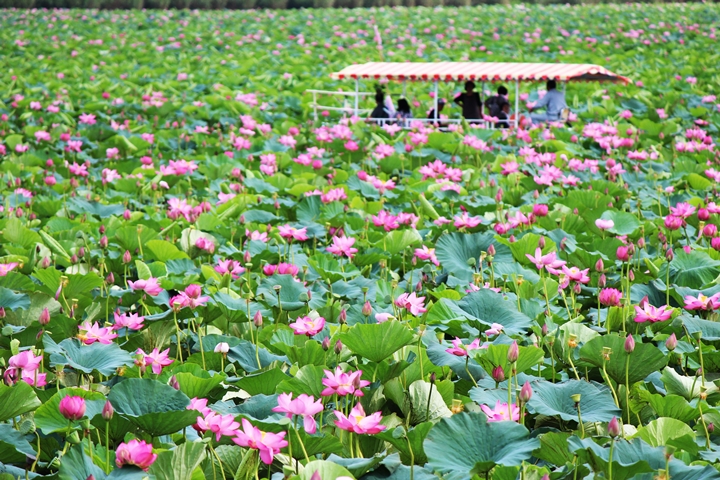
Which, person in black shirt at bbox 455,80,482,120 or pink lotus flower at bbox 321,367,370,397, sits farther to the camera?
person in black shirt at bbox 455,80,482,120

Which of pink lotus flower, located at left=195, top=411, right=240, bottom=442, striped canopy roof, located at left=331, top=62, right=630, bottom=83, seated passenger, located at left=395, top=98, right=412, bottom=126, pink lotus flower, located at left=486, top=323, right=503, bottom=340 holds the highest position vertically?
pink lotus flower, located at left=195, top=411, right=240, bottom=442

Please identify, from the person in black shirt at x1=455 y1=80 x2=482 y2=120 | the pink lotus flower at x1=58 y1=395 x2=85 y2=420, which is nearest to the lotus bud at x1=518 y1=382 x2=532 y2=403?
the pink lotus flower at x1=58 y1=395 x2=85 y2=420

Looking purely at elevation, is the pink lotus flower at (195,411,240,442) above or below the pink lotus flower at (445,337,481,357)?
above

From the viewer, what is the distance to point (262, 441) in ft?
4.71

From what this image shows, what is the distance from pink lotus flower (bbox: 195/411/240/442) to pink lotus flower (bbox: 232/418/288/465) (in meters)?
0.05

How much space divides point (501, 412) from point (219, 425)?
549 millimetres

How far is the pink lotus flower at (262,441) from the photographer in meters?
1.43

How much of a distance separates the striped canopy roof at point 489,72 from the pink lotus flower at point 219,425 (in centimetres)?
614

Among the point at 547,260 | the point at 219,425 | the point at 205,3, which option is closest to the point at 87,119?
the point at 547,260

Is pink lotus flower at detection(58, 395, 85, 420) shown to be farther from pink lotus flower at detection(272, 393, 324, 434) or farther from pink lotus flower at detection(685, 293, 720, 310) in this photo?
pink lotus flower at detection(685, 293, 720, 310)

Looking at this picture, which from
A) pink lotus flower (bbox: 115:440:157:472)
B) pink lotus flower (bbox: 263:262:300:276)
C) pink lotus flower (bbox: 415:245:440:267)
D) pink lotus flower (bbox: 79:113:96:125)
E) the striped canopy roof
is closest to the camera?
pink lotus flower (bbox: 115:440:157:472)

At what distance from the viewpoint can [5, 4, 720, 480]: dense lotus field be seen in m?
1.54

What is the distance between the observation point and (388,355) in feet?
6.07

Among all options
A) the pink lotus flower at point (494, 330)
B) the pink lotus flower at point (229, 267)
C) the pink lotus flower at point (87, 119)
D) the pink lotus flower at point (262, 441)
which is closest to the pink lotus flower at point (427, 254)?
the pink lotus flower at point (229, 267)
